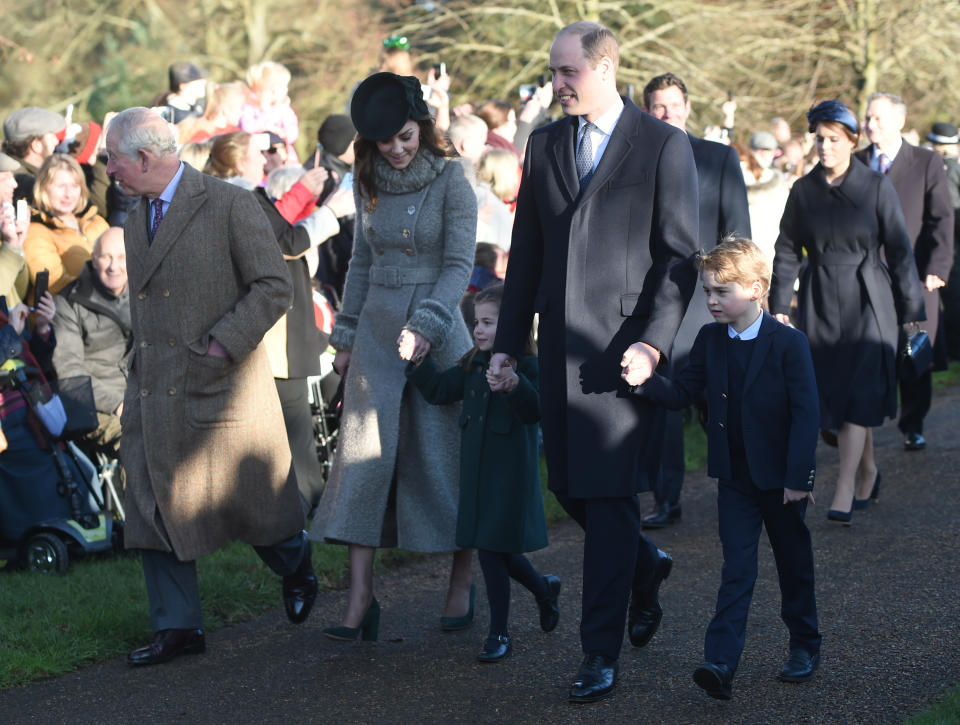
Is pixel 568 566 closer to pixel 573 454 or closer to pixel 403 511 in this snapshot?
pixel 403 511

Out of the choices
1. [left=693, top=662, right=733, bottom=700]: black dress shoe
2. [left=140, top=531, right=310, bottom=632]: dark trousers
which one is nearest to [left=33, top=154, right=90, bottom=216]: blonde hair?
[left=140, top=531, right=310, bottom=632]: dark trousers

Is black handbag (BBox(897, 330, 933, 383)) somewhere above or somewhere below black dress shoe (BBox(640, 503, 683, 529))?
above

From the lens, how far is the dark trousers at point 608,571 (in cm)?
462

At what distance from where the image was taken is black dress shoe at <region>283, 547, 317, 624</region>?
5684 millimetres

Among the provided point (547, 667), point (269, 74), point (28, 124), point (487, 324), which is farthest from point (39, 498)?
point (269, 74)

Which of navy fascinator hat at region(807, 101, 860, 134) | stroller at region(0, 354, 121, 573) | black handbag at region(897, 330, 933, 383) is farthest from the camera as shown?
black handbag at region(897, 330, 933, 383)

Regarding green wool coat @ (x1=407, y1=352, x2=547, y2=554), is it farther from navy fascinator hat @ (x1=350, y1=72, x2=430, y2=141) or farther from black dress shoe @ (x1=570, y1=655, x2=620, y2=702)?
navy fascinator hat @ (x1=350, y1=72, x2=430, y2=141)

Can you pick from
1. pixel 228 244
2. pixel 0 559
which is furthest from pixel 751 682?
pixel 0 559

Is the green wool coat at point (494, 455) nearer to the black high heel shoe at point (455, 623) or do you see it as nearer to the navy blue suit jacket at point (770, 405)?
the black high heel shoe at point (455, 623)

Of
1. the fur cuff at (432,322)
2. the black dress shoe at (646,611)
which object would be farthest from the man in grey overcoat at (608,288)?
the fur cuff at (432,322)

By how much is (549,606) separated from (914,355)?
3.40m

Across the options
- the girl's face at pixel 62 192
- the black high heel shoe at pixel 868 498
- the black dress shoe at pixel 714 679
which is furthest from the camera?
the girl's face at pixel 62 192

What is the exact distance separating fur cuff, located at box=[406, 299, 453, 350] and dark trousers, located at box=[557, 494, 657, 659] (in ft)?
3.39

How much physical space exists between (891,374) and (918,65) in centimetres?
1329
